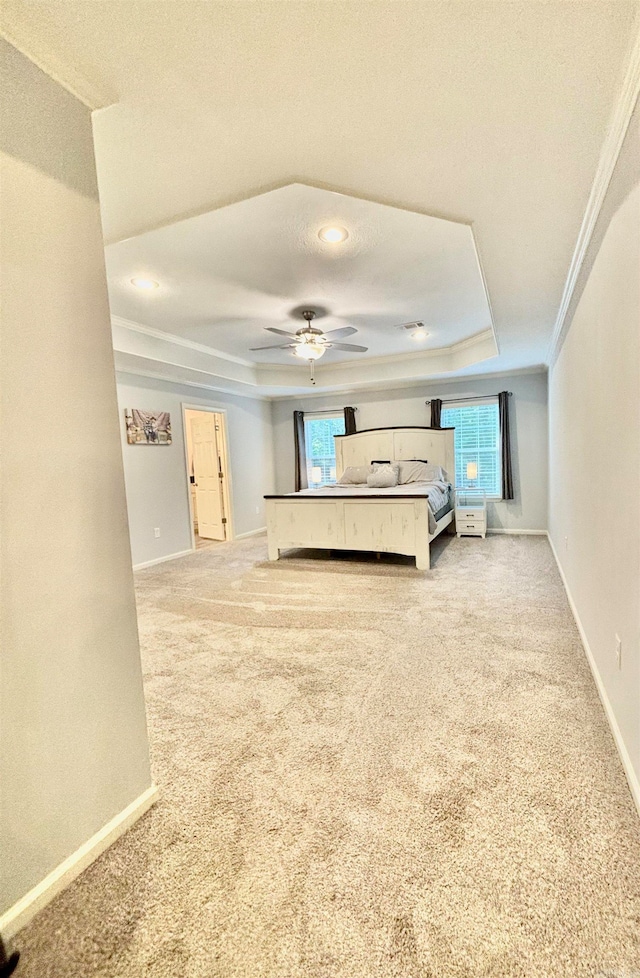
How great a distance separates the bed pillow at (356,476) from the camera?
6.42 meters

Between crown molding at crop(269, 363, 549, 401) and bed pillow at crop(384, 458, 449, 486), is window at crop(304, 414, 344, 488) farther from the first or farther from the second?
bed pillow at crop(384, 458, 449, 486)

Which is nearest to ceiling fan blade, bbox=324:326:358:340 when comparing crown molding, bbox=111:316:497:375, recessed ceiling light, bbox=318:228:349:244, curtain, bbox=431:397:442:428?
recessed ceiling light, bbox=318:228:349:244

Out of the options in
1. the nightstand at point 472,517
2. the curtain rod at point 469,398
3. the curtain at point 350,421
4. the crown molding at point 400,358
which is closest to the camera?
the crown molding at point 400,358

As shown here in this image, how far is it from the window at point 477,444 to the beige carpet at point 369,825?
3.84 meters

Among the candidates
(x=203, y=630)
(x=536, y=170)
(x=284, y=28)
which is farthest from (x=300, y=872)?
(x=536, y=170)

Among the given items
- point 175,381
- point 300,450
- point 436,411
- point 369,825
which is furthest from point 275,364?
point 369,825

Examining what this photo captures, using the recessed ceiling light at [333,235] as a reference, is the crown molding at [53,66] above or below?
below

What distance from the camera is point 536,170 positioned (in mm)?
1736

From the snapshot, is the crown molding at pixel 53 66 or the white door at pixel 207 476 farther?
the white door at pixel 207 476

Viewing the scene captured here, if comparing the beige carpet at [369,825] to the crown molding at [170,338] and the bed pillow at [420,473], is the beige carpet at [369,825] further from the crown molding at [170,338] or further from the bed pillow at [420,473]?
the bed pillow at [420,473]

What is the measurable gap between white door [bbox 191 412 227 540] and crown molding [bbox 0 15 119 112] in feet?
17.5

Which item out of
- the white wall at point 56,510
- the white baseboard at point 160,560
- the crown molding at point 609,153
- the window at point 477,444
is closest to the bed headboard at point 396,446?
the window at point 477,444

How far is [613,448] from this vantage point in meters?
1.82

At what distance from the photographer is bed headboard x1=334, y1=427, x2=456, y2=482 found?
6.39 m
